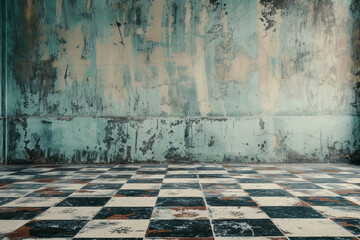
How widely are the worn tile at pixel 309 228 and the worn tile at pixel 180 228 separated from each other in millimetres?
448

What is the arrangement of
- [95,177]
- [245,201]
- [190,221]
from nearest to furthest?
1. [190,221]
2. [245,201]
3. [95,177]

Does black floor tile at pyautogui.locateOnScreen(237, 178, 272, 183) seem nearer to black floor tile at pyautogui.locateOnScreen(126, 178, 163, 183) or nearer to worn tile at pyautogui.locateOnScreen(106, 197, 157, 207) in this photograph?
black floor tile at pyautogui.locateOnScreen(126, 178, 163, 183)

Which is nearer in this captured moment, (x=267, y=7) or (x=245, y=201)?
(x=245, y=201)

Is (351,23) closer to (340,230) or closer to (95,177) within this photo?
(340,230)

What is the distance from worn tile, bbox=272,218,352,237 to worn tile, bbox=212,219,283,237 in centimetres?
6

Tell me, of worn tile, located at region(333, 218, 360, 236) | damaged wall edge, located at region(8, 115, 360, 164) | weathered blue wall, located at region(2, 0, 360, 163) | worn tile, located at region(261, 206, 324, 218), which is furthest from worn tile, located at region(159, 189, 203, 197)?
weathered blue wall, located at region(2, 0, 360, 163)

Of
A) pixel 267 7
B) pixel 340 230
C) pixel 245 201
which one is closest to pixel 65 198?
pixel 245 201

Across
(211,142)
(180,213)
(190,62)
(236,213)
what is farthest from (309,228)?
(190,62)

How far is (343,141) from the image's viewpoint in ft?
14.0

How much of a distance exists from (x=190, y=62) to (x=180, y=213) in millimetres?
2942

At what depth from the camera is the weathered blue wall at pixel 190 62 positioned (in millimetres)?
4281

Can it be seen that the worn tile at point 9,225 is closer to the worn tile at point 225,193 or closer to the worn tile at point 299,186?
the worn tile at point 225,193

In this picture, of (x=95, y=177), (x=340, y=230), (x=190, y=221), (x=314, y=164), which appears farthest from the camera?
(x=314, y=164)

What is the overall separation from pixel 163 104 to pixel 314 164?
8.41 ft
